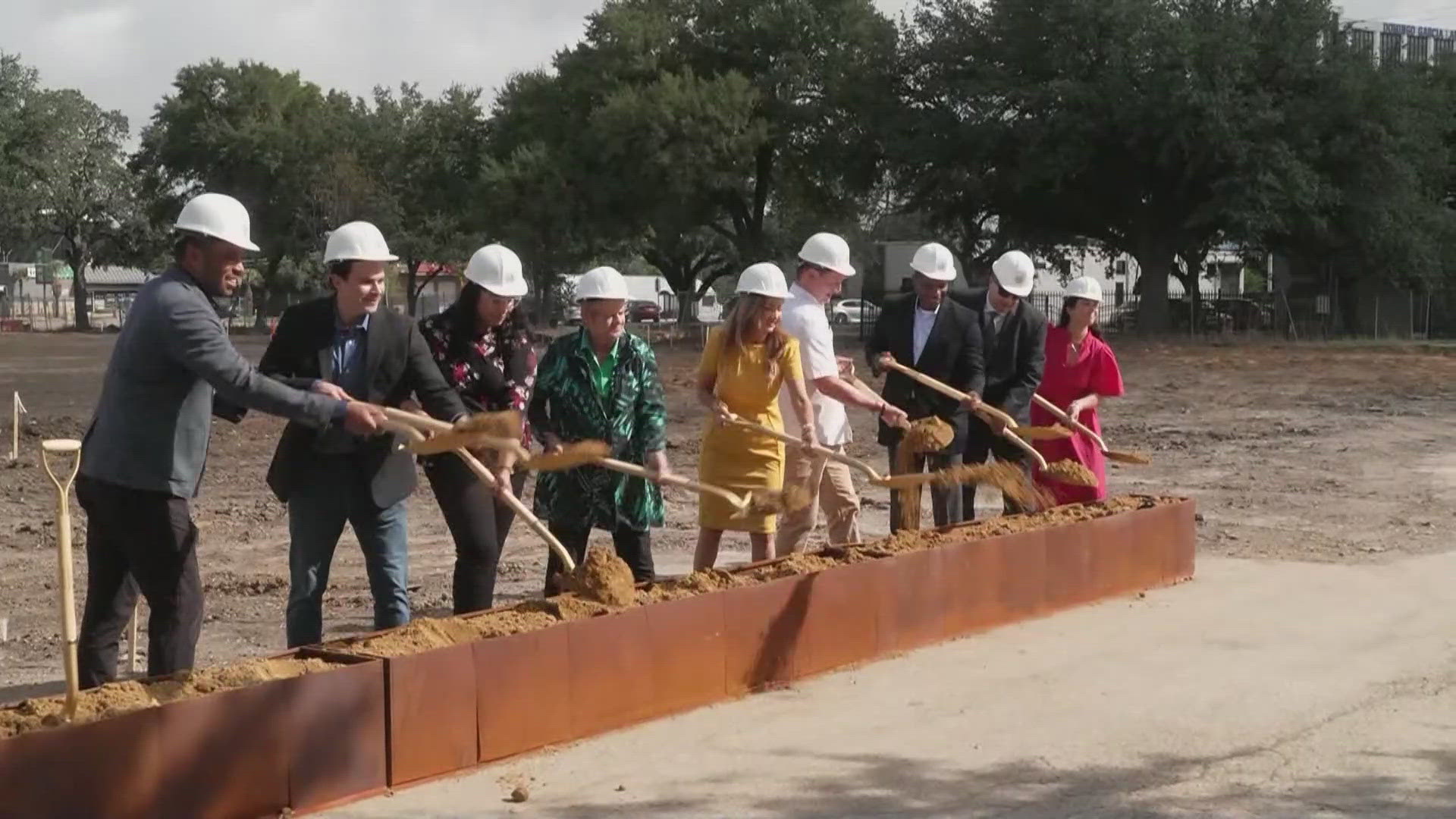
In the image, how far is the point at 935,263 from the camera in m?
9.46

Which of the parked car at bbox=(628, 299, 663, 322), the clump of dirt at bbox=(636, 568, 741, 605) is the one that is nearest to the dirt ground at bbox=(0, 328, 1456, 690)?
the clump of dirt at bbox=(636, 568, 741, 605)

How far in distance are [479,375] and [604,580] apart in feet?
3.86

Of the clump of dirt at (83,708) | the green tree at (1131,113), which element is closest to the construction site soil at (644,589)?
the clump of dirt at (83,708)

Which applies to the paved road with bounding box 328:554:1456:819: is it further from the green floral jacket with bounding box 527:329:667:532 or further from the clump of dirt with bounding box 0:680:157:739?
the green floral jacket with bounding box 527:329:667:532

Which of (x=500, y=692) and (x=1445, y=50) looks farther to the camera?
(x=1445, y=50)

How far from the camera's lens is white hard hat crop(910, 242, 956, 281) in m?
9.43

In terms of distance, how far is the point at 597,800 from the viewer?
5.65 meters

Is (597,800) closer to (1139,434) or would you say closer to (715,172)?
(1139,434)

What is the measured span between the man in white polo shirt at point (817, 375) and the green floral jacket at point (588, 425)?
4.15 feet

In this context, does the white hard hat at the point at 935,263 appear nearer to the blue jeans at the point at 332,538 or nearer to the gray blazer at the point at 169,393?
the blue jeans at the point at 332,538

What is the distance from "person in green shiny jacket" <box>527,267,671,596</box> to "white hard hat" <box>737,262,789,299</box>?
67 centimetres

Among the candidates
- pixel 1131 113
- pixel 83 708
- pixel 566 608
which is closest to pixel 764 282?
pixel 566 608

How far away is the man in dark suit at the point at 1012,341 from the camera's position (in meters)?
9.73

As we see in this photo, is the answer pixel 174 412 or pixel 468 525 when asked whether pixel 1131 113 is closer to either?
pixel 468 525
